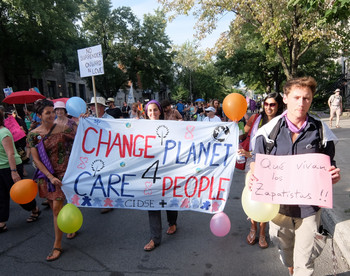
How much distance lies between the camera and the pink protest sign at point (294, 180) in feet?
6.89

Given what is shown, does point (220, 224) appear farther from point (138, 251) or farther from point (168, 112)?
point (168, 112)

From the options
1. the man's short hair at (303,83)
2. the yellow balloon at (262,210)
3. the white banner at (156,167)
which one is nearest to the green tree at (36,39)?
the white banner at (156,167)

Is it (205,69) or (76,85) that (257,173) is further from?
(205,69)

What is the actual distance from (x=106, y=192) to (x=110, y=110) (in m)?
6.25

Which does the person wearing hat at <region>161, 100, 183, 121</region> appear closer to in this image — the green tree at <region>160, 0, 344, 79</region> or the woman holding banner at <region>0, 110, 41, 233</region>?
the woman holding banner at <region>0, 110, 41, 233</region>

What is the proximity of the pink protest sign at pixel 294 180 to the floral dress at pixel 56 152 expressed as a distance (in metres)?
2.35

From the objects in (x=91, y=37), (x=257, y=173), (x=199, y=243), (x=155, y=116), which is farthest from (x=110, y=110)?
(x=91, y=37)

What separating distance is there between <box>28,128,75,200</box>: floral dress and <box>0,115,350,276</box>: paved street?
0.79 metres

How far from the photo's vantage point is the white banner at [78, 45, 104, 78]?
632cm

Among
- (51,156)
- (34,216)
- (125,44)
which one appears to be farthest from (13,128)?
(125,44)

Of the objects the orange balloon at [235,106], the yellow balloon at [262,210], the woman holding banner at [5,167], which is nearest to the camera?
the yellow balloon at [262,210]

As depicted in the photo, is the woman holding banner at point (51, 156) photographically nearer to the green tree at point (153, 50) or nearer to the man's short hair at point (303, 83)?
the man's short hair at point (303, 83)

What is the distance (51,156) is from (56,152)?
2.9 inches

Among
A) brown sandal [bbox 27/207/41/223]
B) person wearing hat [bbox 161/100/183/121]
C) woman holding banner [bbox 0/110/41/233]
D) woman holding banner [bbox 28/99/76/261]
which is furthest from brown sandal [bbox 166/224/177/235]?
brown sandal [bbox 27/207/41/223]
